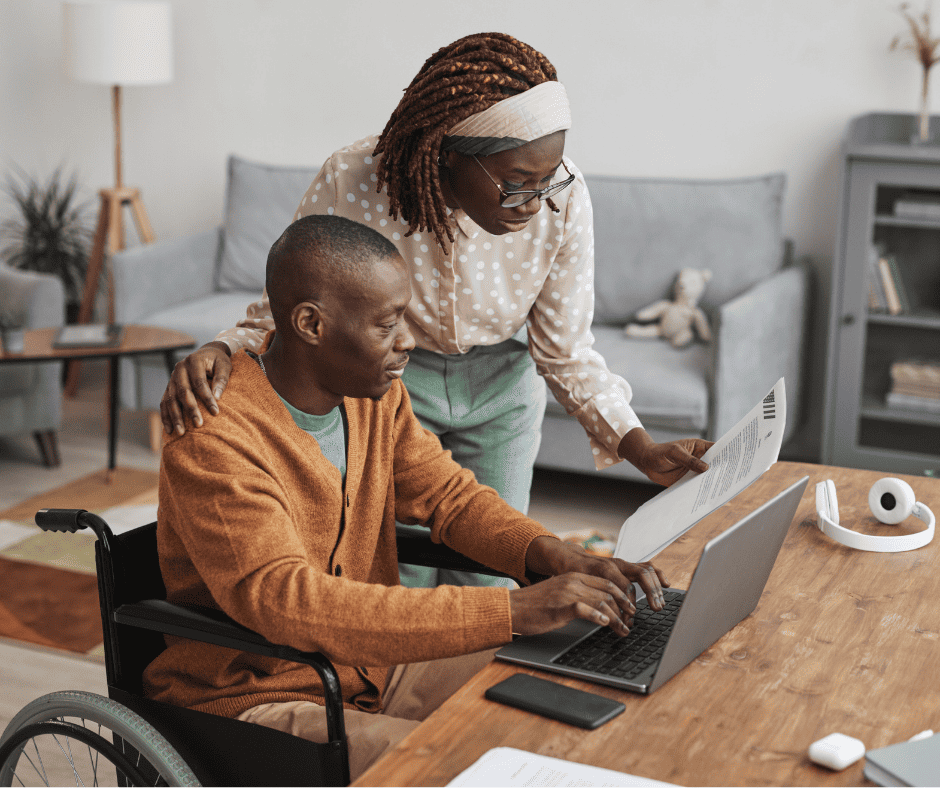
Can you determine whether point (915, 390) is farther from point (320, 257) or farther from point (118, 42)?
point (118, 42)

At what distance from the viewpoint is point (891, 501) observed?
55.2 inches

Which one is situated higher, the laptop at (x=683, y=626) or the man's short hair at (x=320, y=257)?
the man's short hair at (x=320, y=257)

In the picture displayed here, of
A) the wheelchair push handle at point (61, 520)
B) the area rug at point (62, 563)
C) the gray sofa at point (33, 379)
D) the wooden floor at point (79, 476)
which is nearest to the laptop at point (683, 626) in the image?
the wheelchair push handle at point (61, 520)

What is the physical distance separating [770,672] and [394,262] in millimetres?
577

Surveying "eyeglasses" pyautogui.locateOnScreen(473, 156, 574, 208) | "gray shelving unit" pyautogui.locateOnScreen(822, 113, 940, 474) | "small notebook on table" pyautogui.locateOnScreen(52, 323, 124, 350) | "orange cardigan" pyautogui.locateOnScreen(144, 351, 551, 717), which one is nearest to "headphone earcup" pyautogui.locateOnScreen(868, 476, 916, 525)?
"orange cardigan" pyautogui.locateOnScreen(144, 351, 551, 717)

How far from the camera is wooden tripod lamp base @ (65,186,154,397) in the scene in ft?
14.4

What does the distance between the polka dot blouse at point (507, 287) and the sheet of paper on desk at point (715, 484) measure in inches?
11.4

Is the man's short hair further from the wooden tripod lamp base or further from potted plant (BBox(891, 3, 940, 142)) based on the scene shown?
the wooden tripod lamp base

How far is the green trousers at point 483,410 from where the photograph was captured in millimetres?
1647

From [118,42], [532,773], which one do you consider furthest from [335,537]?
[118,42]

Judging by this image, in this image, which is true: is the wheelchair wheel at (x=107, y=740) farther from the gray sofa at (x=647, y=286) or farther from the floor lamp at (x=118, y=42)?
the floor lamp at (x=118, y=42)

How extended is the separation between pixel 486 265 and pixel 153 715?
0.77 metres

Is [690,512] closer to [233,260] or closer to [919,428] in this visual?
[919,428]

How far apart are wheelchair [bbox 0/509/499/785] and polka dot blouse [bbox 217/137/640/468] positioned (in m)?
0.35
